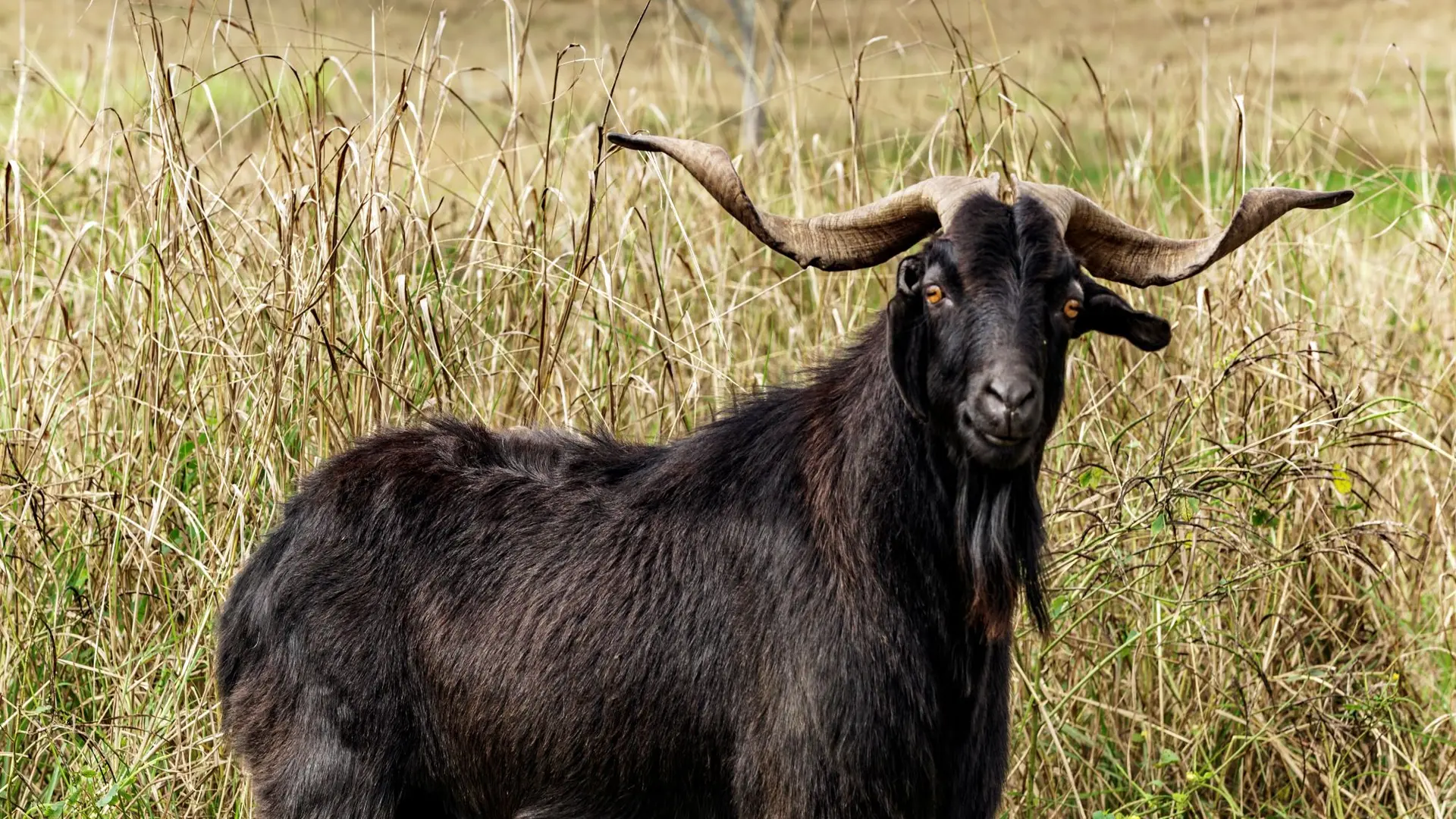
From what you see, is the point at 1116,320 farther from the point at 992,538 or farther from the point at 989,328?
the point at 992,538

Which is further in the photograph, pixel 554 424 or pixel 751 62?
pixel 751 62

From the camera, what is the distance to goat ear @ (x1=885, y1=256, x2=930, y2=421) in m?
3.56

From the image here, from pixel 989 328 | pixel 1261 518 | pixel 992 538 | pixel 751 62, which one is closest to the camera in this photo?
pixel 989 328

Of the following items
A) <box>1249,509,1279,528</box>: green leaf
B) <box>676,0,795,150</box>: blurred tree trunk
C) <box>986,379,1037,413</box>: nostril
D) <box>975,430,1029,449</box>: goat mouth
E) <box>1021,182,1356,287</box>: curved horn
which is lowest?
<box>1249,509,1279,528</box>: green leaf

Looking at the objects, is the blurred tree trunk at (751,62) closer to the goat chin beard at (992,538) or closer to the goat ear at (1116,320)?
the goat ear at (1116,320)

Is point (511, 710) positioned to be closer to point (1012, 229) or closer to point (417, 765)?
point (417, 765)

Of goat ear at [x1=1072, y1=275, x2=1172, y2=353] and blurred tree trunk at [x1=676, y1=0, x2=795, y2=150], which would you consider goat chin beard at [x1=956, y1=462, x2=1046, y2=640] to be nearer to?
goat ear at [x1=1072, y1=275, x2=1172, y2=353]

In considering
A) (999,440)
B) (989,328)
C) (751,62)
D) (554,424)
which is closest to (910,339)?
(989,328)

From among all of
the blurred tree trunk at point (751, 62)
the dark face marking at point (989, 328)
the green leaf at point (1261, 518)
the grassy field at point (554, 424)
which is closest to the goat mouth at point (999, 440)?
the dark face marking at point (989, 328)

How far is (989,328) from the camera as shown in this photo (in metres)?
3.41

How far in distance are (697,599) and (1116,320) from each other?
127 centimetres

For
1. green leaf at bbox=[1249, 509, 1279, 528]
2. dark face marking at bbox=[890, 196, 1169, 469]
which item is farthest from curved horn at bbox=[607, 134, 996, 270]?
green leaf at bbox=[1249, 509, 1279, 528]

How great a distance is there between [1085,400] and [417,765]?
285cm

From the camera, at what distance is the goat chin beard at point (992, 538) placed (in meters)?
3.59
